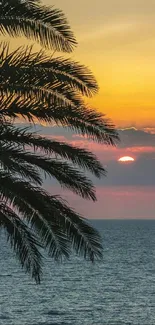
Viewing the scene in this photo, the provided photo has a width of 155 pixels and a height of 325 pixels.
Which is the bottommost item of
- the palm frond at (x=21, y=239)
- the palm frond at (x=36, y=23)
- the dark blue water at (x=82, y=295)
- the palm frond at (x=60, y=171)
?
the dark blue water at (x=82, y=295)

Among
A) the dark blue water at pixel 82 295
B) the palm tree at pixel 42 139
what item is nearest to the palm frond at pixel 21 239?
the palm tree at pixel 42 139

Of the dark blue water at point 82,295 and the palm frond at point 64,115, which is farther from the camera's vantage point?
the dark blue water at point 82,295

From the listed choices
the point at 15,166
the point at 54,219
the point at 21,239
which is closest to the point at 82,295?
the point at 21,239

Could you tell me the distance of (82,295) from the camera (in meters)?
85.4

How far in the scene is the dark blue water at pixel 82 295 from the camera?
217 ft

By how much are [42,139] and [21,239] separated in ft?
8.15

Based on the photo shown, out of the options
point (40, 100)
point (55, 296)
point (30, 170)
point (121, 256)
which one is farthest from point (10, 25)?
point (121, 256)

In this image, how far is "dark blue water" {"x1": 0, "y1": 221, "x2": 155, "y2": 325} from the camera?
66.1m

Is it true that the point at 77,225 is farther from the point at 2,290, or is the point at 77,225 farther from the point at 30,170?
the point at 2,290

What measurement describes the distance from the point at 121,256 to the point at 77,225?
141714 mm

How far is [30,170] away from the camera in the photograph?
16688mm

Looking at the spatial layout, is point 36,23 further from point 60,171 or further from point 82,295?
point 82,295

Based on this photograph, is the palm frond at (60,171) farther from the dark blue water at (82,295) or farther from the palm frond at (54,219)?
the dark blue water at (82,295)

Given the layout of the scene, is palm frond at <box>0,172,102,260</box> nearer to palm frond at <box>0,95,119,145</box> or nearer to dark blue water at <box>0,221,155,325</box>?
palm frond at <box>0,95,119,145</box>
